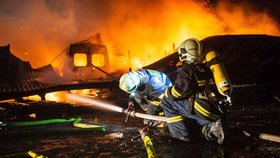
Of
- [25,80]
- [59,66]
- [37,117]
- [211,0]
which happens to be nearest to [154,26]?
[211,0]

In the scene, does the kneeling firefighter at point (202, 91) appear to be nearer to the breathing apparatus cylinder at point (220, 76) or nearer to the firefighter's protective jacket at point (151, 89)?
the breathing apparatus cylinder at point (220, 76)

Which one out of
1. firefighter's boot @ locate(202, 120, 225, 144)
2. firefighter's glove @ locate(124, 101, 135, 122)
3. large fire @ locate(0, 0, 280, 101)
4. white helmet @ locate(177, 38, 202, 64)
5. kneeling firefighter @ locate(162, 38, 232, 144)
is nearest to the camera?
kneeling firefighter @ locate(162, 38, 232, 144)

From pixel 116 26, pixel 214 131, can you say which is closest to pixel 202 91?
pixel 214 131

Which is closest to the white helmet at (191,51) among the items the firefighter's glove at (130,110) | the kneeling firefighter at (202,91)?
the kneeling firefighter at (202,91)

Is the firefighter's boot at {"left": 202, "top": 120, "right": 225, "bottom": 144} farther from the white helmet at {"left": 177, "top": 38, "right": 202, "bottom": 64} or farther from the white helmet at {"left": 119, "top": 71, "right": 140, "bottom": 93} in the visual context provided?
the white helmet at {"left": 119, "top": 71, "right": 140, "bottom": 93}

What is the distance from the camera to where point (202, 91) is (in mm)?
4500

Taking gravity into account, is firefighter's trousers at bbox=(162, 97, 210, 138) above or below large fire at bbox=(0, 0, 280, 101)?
below

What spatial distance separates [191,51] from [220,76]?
2.13 feet

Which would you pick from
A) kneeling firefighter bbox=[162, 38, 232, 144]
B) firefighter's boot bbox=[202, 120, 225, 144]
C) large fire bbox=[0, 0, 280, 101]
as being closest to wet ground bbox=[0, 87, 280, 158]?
firefighter's boot bbox=[202, 120, 225, 144]

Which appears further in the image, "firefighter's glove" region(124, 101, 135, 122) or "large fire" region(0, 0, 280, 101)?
"large fire" region(0, 0, 280, 101)

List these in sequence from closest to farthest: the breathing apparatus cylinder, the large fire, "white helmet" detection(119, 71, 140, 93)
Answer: the breathing apparatus cylinder < "white helmet" detection(119, 71, 140, 93) < the large fire

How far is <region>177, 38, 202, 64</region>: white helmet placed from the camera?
466cm

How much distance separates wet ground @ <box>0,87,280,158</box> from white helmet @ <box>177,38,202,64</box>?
1.25m

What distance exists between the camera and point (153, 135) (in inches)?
215
